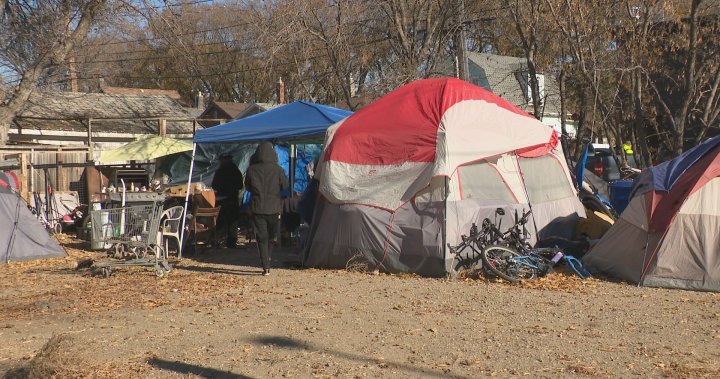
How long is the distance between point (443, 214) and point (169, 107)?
81.2 feet

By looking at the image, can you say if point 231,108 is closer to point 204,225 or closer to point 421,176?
point 204,225

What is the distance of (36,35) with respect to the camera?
738 inches

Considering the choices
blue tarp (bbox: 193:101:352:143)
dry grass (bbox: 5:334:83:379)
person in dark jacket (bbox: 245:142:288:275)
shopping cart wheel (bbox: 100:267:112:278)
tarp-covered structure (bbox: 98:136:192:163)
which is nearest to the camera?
dry grass (bbox: 5:334:83:379)

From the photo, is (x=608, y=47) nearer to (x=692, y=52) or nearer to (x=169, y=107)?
(x=692, y=52)

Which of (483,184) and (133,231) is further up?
(483,184)

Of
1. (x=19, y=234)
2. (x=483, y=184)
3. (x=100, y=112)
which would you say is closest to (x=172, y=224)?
(x=19, y=234)

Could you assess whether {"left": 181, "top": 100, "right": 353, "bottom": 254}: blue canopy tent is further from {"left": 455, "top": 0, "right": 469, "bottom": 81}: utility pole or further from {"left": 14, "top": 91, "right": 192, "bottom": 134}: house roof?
{"left": 14, "top": 91, "right": 192, "bottom": 134}: house roof

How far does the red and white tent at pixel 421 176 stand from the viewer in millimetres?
10805

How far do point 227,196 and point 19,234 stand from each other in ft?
11.8

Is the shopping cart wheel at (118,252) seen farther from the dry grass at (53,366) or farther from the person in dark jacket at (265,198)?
the dry grass at (53,366)

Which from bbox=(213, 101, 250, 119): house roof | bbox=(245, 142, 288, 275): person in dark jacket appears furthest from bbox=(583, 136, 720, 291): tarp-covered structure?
bbox=(213, 101, 250, 119): house roof

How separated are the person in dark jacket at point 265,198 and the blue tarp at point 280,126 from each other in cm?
176

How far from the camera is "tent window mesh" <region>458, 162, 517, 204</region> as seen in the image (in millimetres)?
11172

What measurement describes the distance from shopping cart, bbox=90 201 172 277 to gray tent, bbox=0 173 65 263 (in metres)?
2.40
